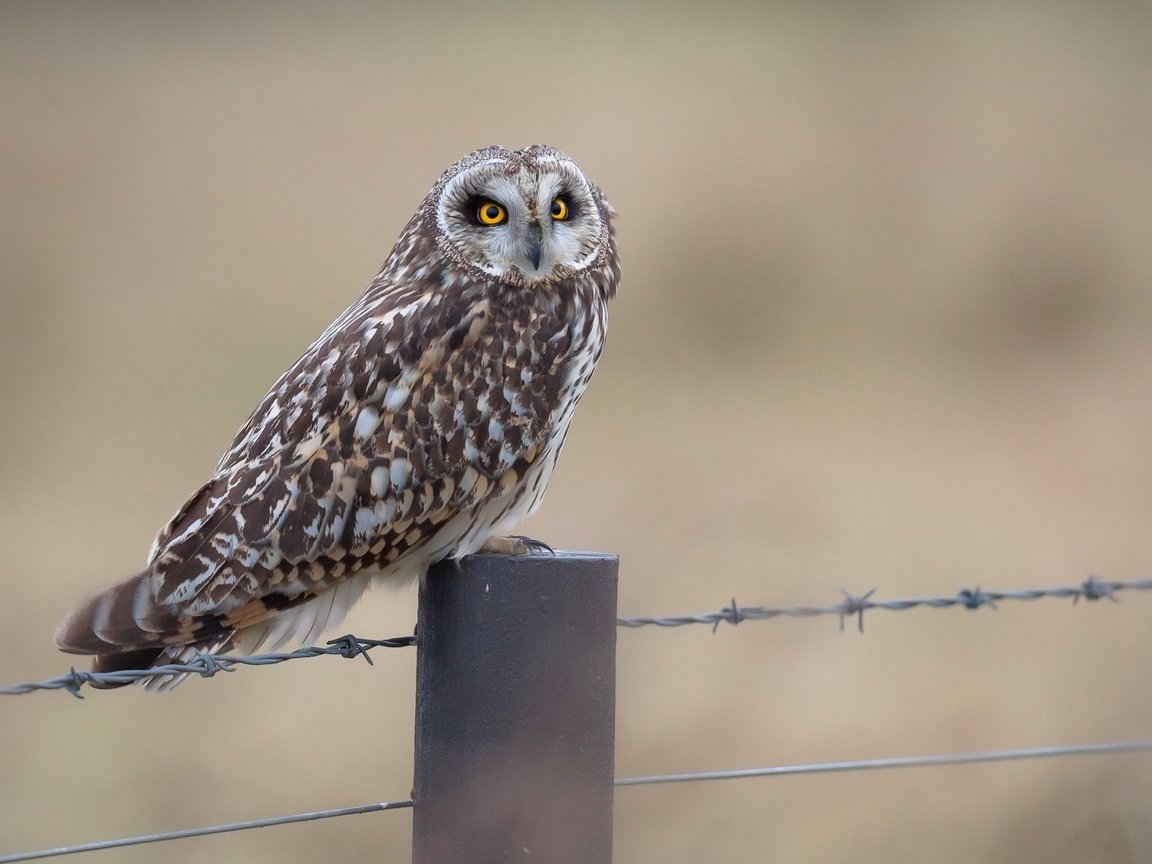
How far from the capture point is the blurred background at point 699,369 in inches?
308

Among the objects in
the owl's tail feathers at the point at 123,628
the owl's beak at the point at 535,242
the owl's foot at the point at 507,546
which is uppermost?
the owl's beak at the point at 535,242

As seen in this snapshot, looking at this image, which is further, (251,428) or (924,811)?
(924,811)

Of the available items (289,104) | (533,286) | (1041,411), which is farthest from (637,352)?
(533,286)

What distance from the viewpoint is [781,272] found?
1534 centimetres

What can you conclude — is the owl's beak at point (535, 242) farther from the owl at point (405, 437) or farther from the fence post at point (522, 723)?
the fence post at point (522, 723)

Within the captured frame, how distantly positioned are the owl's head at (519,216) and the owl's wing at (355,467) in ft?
0.49

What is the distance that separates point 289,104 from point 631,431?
278 inches

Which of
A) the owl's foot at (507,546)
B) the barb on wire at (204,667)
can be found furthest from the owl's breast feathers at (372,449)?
the barb on wire at (204,667)

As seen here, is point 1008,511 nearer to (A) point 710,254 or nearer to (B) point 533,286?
(A) point 710,254

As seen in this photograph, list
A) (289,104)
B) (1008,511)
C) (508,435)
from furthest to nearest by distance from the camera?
(289,104)
(1008,511)
(508,435)

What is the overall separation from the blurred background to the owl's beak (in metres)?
3.21

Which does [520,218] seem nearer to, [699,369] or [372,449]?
[372,449]

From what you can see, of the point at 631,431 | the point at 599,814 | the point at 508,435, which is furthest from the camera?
the point at 631,431

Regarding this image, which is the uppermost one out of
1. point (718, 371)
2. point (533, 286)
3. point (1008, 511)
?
point (718, 371)
